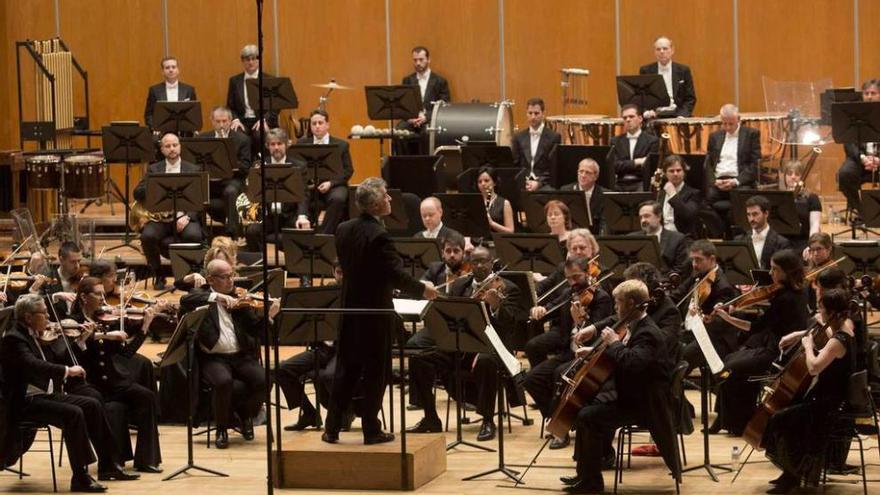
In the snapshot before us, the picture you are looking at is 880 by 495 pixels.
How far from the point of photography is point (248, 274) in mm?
10086

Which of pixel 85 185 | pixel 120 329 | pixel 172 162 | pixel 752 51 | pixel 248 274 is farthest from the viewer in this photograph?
pixel 752 51

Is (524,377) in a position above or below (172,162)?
below

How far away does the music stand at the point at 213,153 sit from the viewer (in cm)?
1247

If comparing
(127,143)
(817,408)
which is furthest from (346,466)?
(127,143)

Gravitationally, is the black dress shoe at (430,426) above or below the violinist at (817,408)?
below

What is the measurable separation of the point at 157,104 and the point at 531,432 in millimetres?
5651

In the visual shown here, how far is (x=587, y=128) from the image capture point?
13844 mm

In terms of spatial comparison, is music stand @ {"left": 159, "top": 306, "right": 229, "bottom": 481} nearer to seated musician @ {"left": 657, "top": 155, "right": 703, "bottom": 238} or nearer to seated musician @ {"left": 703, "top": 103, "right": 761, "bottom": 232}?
seated musician @ {"left": 657, "top": 155, "right": 703, "bottom": 238}

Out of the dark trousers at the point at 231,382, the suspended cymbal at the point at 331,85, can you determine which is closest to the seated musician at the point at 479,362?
the dark trousers at the point at 231,382

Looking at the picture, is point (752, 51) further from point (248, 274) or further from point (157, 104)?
point (248, 274)

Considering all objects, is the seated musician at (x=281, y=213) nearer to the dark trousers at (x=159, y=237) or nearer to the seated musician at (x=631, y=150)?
the dark trousers at (x=159, y=237)

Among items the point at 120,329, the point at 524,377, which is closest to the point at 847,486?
the point at 524,377

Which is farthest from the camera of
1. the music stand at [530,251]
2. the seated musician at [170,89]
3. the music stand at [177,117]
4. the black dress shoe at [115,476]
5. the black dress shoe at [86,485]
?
the seated musician at [170,89]

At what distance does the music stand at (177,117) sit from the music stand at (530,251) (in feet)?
14.6
